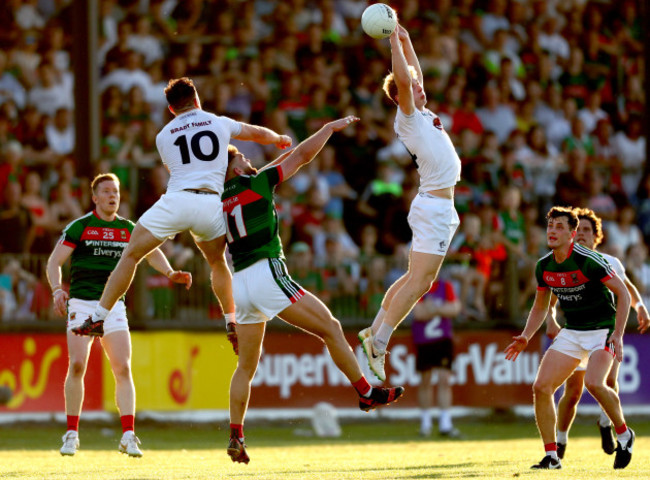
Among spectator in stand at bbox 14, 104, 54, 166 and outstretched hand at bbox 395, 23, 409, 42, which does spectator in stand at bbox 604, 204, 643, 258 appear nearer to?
spectator in stand at bbox 14, 104, 54, 166

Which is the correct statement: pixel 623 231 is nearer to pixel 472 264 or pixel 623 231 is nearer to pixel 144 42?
pixel 472 264

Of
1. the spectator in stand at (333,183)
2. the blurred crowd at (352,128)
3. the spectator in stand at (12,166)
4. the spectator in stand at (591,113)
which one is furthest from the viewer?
the spectator in stand at (591,113)

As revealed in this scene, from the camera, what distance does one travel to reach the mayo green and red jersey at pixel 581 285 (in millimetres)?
11133

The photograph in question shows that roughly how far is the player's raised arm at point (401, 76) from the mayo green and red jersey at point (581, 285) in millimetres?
1841

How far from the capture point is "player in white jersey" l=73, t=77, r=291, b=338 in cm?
1036

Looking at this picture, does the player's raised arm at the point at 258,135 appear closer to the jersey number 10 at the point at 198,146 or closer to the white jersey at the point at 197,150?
the white jersey at the point at 197,150

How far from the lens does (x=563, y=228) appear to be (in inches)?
438

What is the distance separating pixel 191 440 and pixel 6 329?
280 cm

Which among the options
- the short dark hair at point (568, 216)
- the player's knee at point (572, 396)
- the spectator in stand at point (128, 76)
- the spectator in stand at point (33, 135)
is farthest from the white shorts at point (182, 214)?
the spectator in stand at point (128, 76)

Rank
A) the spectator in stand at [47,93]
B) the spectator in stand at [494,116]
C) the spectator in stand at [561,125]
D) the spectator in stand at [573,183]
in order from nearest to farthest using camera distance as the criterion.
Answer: the spectator in stand at [47,93], the spectator in stand at [573,183], the spectator in stand at [494,116], the spectator in stand at [561,125]

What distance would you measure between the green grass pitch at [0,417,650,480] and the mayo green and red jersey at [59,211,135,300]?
1640 millimetres

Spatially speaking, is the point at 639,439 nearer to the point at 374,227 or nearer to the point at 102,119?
the point at 374,227

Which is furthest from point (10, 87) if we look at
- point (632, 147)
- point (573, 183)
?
point (632, 147)

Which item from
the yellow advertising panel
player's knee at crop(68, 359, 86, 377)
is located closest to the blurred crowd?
the yellow advertising panel
